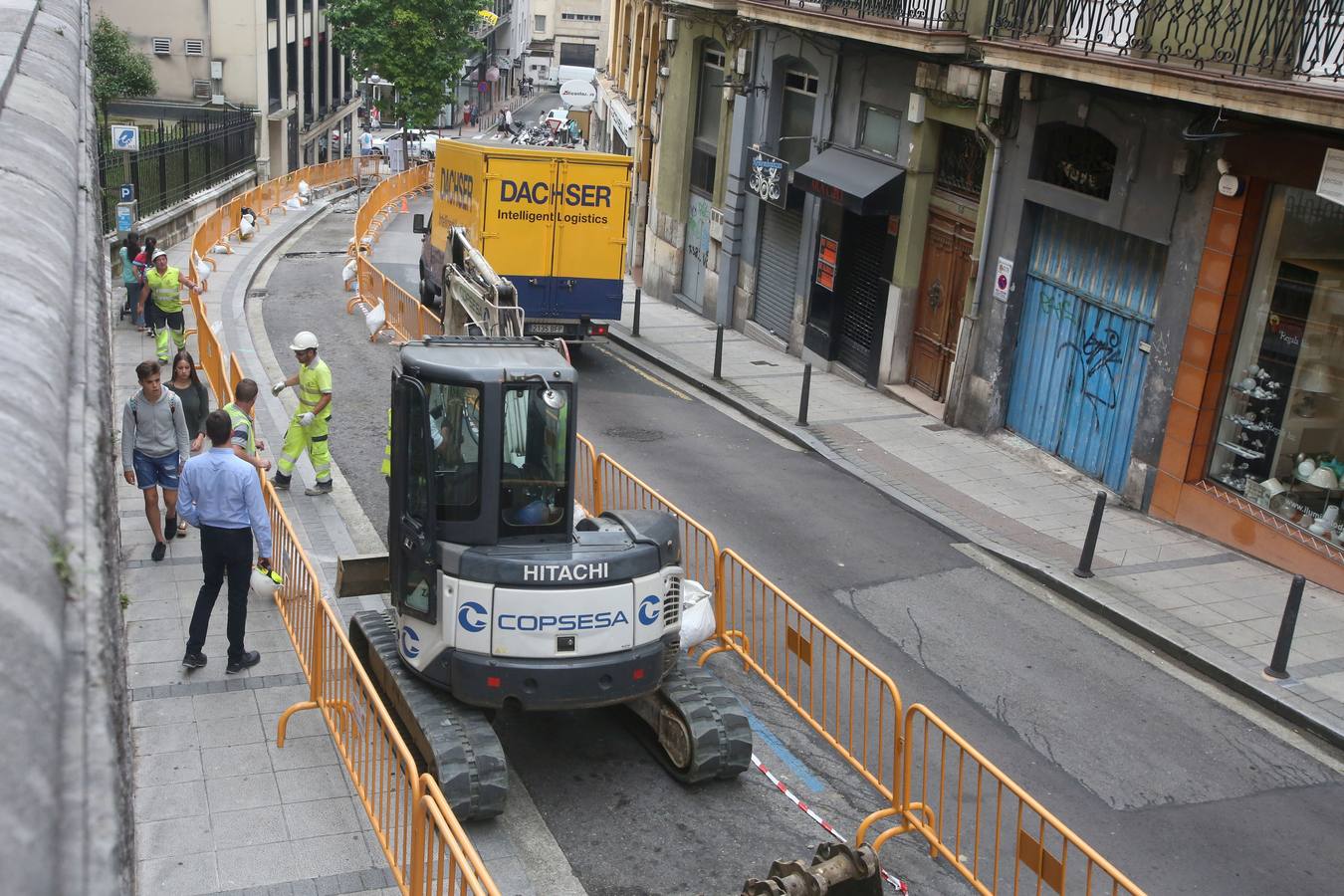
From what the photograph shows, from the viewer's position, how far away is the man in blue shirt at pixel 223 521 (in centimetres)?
885

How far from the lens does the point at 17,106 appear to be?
3385 millimetres

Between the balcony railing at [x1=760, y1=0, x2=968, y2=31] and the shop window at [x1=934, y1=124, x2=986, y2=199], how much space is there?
1626mm

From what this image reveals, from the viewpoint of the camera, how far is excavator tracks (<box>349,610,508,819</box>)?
7.64 m

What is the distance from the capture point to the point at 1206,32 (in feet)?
44.6

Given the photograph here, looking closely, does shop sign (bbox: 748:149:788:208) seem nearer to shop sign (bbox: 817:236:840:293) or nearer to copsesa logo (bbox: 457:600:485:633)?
shop sign (bbox: 817:236:840:293)

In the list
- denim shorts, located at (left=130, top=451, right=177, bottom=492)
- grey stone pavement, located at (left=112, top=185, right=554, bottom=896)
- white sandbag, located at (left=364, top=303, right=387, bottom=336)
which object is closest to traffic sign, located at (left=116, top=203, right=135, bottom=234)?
white sandbag, located at (left=364, top=303, right=387, bottom=336)

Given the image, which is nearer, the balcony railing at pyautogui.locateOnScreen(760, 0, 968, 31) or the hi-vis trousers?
the hi-vis trousers

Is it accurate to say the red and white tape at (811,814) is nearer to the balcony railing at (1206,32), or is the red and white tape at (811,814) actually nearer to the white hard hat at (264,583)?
the white hard hat at (264,583)

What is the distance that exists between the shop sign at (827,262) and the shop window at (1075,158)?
557 cm

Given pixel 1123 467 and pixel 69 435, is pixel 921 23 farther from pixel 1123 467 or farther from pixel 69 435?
pixel 69 435

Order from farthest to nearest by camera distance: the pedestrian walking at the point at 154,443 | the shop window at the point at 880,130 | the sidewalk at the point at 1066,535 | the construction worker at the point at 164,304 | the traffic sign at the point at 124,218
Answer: the traffic sign at the point at 124,218 → the shop window at the point at 880,130 → the construction worker at the point at 164,304 → the sidewalk at the point at 1066,535 → the pedestrian walking at the point at 154,443

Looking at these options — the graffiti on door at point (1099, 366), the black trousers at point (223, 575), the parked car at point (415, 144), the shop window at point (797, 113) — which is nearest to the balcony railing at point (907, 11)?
the shop window at point (797, 113)

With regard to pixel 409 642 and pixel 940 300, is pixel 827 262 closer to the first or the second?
pixel 940 300

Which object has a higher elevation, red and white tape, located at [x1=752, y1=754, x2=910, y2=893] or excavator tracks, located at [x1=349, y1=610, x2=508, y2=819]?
excavator tracks, located at [x1=349, y1=610, x2=508, y2=819]
